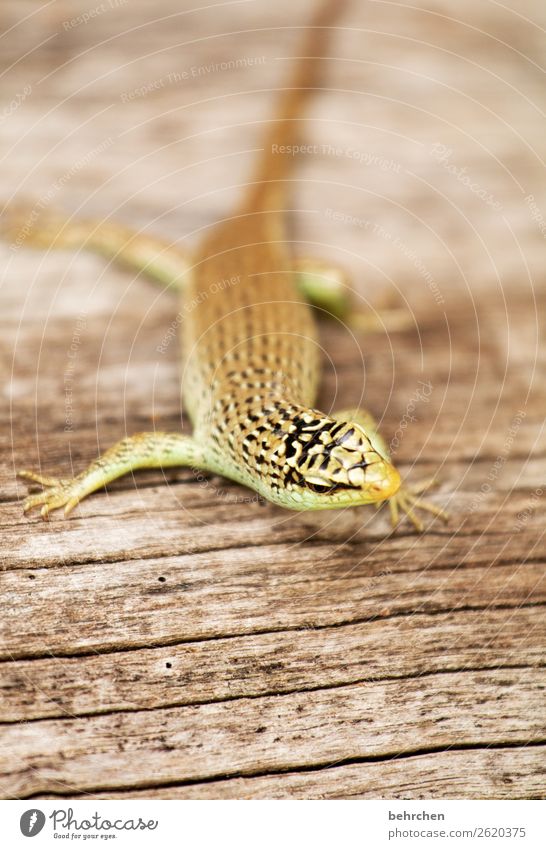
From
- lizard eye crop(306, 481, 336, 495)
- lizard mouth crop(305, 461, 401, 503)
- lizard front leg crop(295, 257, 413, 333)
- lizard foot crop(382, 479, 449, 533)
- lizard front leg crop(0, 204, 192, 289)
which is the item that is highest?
lizard front leg crop(0, 204, 192, 289)

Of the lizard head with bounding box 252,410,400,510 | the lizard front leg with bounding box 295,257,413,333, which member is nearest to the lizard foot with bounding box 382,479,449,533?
the lizard head with bounding box 252,410,400,510

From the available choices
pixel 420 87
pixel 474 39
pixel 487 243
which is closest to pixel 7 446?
pixel 487 243

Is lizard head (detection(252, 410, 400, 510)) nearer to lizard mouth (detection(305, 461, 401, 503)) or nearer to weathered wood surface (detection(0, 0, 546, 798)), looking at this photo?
lizard mouth (detection(305, 461, 401, 503))

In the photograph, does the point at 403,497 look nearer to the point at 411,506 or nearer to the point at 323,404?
the point at 411,506

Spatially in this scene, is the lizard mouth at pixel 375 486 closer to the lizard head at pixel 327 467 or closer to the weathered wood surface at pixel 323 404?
the lizard head at pixel 327 467

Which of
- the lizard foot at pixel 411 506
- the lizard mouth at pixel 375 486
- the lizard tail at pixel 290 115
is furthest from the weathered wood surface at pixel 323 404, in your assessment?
the lizard mouth at pixel 375 486

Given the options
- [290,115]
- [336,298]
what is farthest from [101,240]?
[290,115]

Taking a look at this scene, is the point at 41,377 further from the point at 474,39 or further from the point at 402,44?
the point at 474,39
